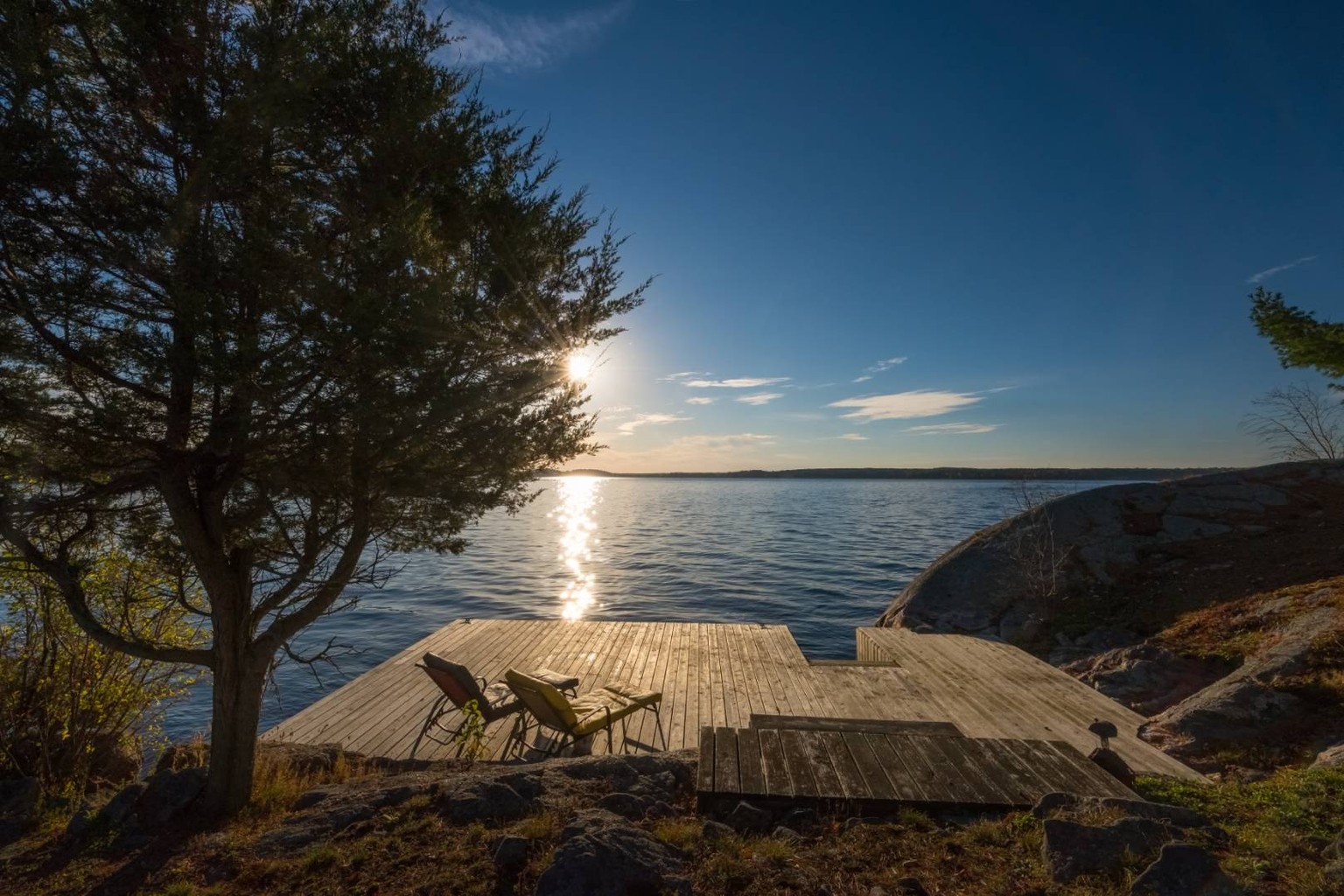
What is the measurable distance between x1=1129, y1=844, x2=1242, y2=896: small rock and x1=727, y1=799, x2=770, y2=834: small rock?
1.91 m

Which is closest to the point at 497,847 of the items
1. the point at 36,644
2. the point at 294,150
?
the point at 294,150

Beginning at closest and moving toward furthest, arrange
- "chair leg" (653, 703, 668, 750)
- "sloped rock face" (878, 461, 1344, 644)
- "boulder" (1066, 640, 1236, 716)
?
"chair leg" (653, 703, 668, 750)
"boulder" (1066, 640, 1236, 716)
"sloped rock face" (878, 461, 1344, 644)

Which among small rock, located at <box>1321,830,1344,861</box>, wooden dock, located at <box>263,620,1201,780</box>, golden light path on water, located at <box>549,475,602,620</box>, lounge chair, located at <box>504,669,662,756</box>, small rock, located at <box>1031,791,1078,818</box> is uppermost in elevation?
small rock, located at <box>1321,830,1344,861</box>

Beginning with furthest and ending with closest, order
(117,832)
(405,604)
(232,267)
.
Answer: (405,604), (117,832), (232,267)

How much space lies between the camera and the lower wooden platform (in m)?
3.93

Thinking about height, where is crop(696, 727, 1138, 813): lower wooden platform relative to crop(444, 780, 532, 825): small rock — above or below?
below

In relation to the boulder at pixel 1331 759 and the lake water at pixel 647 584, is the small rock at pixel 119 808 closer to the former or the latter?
the lake water at pixel 647 584

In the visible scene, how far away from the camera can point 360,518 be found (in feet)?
14.7

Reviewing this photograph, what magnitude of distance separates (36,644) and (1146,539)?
19.2 m

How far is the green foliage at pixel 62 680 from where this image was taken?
16.4 ft

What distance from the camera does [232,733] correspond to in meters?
4.53

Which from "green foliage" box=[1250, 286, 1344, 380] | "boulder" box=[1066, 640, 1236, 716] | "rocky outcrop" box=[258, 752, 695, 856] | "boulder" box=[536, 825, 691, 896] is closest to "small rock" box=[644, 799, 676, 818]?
"rocky outcrop" box=[258, 752, 695, 856]

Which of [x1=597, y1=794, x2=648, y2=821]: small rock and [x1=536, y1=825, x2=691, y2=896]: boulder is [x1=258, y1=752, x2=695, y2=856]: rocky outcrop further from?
[x1=536, y1=825, x2=691, y2=896]: boulder

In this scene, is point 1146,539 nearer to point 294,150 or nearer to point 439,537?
point 439,537
